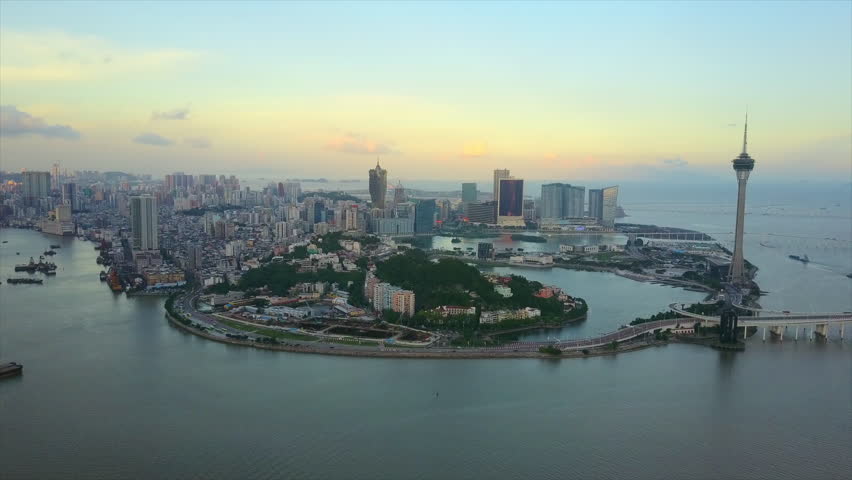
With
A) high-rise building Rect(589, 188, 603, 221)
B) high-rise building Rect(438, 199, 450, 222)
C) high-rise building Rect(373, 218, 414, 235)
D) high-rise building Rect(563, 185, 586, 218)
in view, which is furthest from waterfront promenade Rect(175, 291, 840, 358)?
high-rise building Rect(563, 185, 586, 218)

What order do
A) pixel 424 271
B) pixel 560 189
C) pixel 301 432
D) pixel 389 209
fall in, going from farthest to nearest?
pixel 560 189, pixel 389 209, pixel 424 271, pixel 301 432

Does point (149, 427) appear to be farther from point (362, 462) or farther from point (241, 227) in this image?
point (241, 227)

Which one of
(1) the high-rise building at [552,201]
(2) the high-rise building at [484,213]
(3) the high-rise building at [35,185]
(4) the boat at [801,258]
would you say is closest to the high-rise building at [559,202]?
(1) the high-rise building at [552,201]

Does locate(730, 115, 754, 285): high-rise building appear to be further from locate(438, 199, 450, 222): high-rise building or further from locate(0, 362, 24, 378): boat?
locate(438, 199, 450, 222): high-rise building

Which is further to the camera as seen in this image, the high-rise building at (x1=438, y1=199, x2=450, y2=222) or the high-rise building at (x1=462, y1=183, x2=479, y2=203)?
the high-rise building at (x1=462, y1=183, x2=479, y2=203)

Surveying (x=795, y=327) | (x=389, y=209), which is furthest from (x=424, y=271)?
(x=389, y=209)

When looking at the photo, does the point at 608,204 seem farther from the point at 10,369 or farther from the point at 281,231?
the point at 10,369

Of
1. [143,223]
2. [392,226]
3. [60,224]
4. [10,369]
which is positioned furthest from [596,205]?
[10,369]

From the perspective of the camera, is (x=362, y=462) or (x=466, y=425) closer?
(x=362, y=462)
